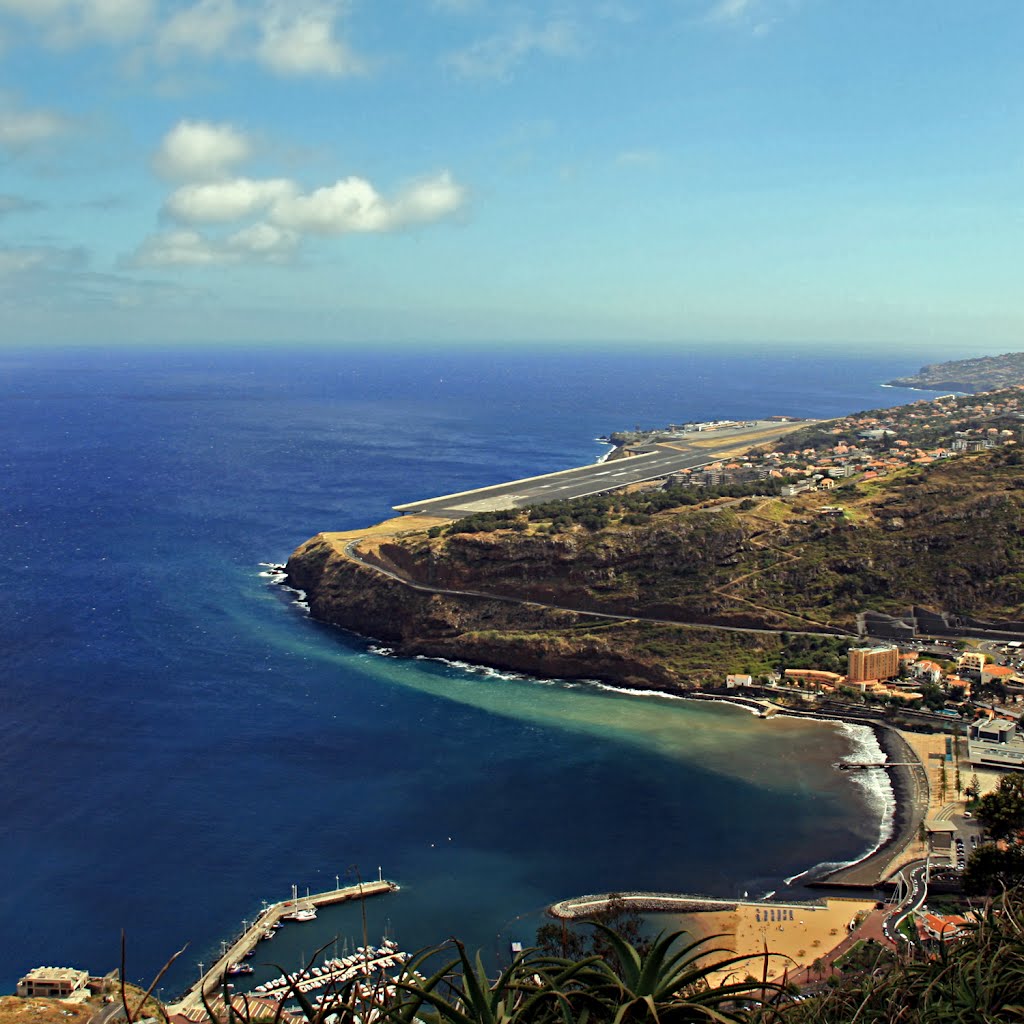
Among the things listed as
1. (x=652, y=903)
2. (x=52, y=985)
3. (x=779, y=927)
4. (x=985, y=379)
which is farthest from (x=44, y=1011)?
(x=985, y=379)

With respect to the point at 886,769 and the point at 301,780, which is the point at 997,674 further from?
the point at 301,780

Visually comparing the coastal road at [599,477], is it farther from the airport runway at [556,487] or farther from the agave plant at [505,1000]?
the agave plant at [505,1000]

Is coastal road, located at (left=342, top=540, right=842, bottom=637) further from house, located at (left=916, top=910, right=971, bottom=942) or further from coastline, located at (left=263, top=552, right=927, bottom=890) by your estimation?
house, located at (left=916, top=910, right=971, bottom=942)

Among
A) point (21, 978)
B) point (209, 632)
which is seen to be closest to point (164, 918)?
point (21, 978)

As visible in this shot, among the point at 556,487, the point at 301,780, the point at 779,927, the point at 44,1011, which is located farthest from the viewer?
the point at 556,487

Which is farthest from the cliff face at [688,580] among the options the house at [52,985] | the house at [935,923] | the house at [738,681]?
the house at [52,985]

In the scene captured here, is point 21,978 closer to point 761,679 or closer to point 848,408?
point 761,679
